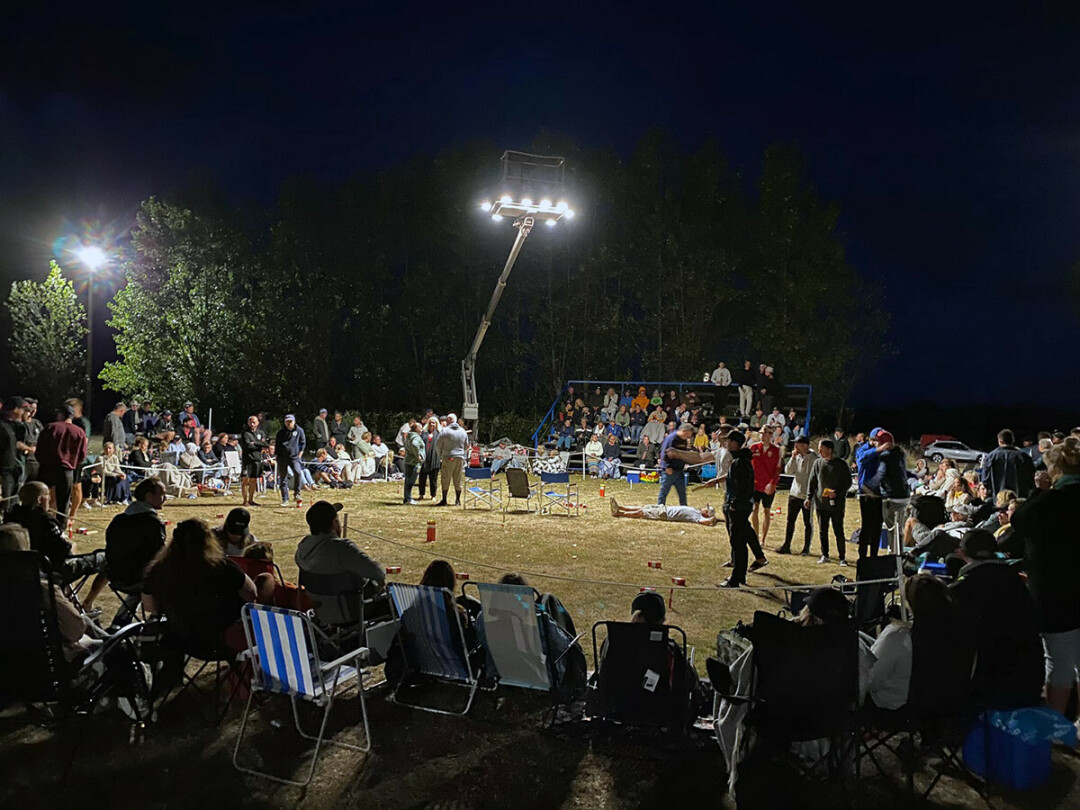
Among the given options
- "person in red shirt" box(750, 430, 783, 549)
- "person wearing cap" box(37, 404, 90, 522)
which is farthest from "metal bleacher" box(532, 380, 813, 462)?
"person wearing cap" box(37, 404, 90, 522)

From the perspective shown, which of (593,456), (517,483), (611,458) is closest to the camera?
(517,483)

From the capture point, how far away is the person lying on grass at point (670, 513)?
1255cm

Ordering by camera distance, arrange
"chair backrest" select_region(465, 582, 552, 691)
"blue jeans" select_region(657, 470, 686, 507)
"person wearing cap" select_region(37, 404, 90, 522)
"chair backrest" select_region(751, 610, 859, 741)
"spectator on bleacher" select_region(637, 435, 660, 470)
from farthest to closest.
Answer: "spectator on bleacher" select_region(637, 435, 660, 470)
"blue jeans" select_region(657, 470, 686, 507)
"person wearing cap" select_region(37, 404, 90, 522)
"chair backrest" select_region(465, 582, 552, 691)
"chair backrest" select_region(751, 610, 859, 741)

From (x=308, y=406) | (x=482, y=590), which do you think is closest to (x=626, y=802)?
(x=482, y=590)

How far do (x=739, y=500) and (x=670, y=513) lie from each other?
4.69 meters

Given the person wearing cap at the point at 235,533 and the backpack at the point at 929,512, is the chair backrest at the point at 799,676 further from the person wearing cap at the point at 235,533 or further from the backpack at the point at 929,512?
the backpack at the point at 929,512

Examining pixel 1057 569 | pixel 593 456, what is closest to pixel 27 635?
pixel 1057 569

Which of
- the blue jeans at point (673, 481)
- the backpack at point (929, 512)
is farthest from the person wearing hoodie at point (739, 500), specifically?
the blue jeans at point (673, 481)

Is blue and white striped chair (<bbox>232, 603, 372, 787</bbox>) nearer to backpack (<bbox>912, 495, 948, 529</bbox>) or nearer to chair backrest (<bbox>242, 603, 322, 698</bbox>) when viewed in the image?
chair backrest (<bbox>242, 603, 322, 698</bbox>)

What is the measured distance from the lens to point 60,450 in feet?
31.1

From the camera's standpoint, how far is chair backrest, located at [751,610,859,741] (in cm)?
358

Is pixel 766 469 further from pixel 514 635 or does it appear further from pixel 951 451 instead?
pixel 951 451

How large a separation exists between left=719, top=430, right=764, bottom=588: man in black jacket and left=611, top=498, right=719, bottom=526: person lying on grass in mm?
4242

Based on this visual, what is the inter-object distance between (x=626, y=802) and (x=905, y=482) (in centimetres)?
639
